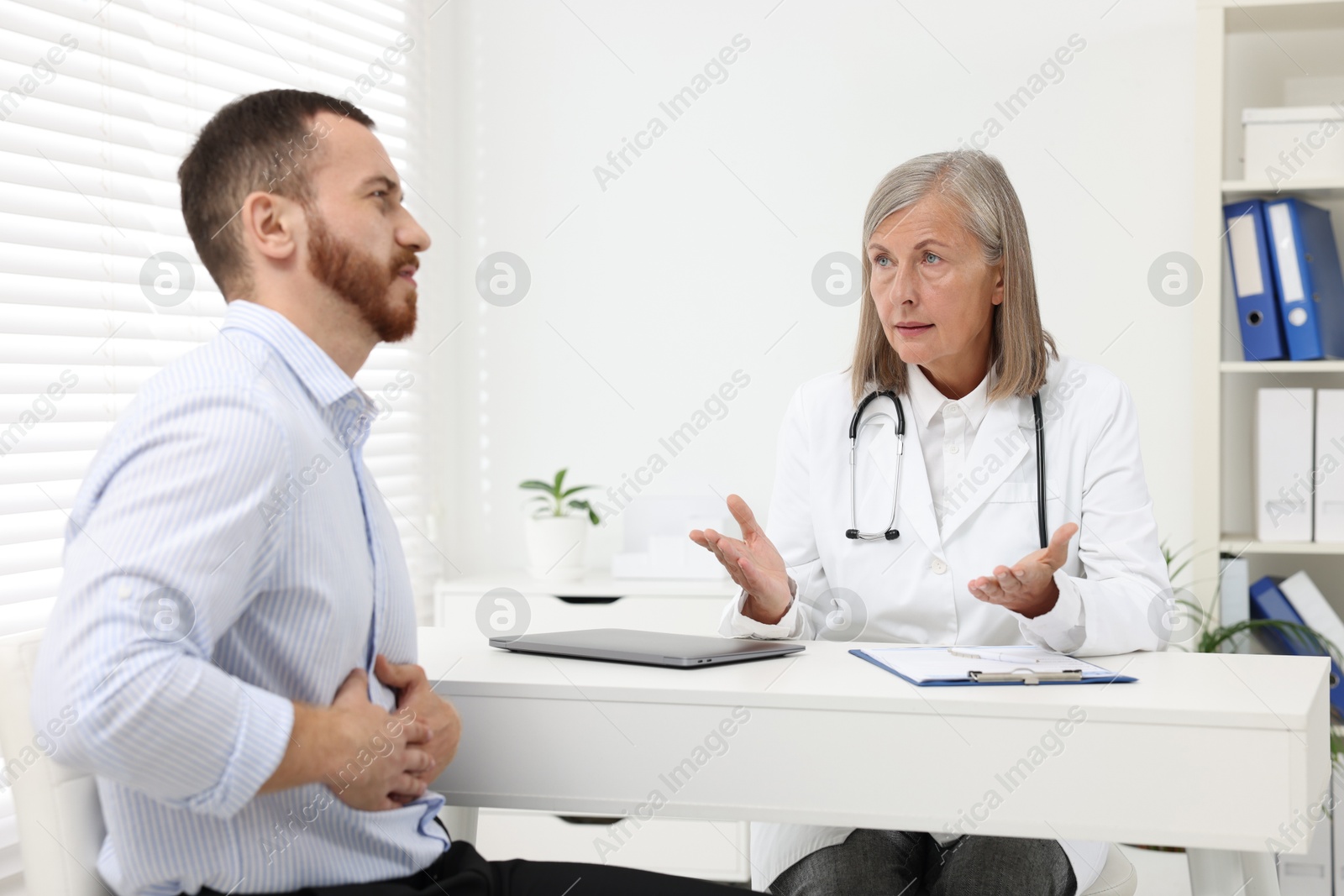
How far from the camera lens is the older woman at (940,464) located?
5.72 ft

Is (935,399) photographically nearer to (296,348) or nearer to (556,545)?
(296,348)

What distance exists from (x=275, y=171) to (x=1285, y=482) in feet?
7.69

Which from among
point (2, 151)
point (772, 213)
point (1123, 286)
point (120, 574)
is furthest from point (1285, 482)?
point (2, 151)

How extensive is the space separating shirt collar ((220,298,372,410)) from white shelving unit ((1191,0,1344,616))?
2.14 metres

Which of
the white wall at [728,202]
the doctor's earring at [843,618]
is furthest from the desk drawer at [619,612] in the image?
the doctor's earring at [843,618]

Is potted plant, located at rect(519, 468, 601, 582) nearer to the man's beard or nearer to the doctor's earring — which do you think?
the doctor's earring

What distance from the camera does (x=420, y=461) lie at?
3314mm

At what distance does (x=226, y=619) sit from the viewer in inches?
39.0

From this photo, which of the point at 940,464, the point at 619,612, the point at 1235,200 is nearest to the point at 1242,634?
the point at 1235,200

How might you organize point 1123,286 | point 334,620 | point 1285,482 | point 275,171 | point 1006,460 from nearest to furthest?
point 334,620, point 275,171, point 1006,460, point 1285,482, point 1123,286

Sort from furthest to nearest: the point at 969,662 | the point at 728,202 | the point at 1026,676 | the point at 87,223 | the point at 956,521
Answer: the point at 728,202 < the point at 87,223 < the point at 956,521 < the point at 969,662 < the point at 1026,676

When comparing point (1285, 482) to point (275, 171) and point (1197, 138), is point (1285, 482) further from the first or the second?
point (275, 171)

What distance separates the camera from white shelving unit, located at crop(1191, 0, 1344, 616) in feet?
8.49

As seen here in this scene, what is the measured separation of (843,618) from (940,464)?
32 cm
